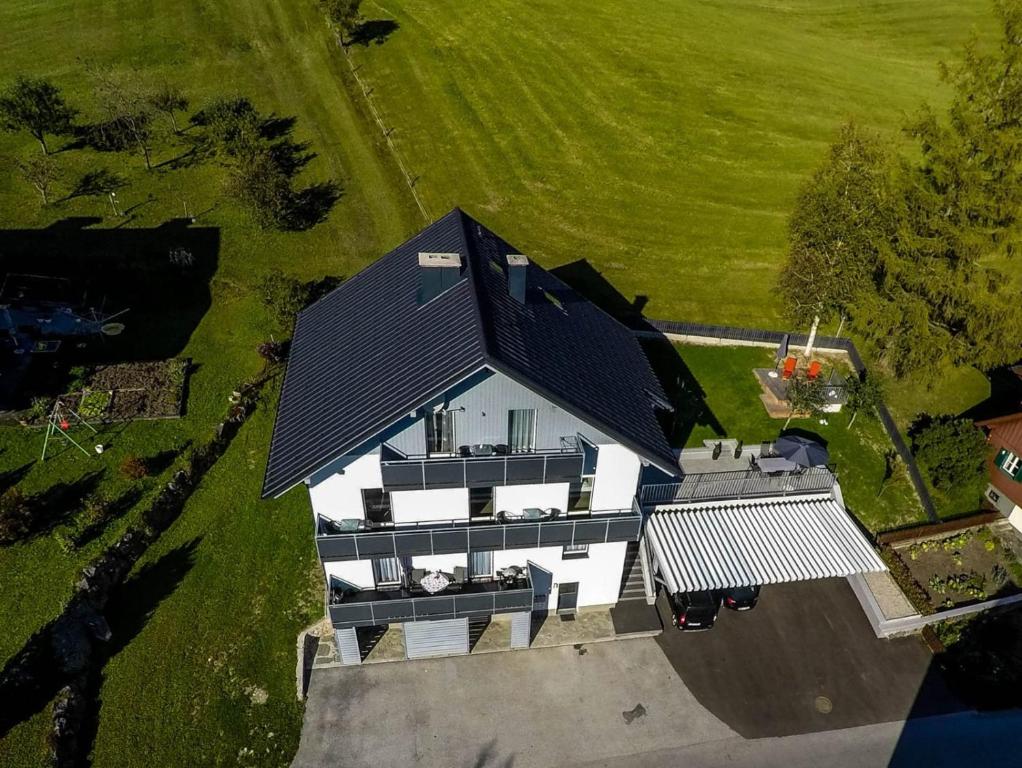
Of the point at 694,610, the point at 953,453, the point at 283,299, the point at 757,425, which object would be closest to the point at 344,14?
the point at 283,299

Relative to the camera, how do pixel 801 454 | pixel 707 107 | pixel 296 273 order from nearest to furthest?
1. pixel 801 454
2. pixel 296 273
3. pixel 707 107

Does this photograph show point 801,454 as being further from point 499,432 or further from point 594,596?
point 499,432

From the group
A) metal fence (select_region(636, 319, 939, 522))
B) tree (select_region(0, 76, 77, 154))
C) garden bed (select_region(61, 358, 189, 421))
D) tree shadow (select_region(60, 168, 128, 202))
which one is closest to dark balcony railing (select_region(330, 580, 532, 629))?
garden bed (select_region(61, 358, 189, 421))

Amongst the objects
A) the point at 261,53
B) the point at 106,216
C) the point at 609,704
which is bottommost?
the point at 609,704

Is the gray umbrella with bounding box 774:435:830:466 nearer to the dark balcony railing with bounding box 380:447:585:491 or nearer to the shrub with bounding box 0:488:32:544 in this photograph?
the dark balcony railing with bounding box 380:447:585:491

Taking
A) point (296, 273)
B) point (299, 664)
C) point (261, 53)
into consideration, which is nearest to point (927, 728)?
point (299, 664)

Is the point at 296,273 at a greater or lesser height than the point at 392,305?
lesser
